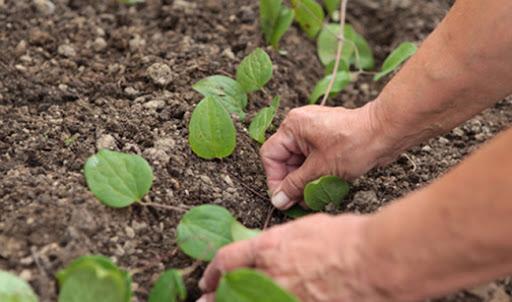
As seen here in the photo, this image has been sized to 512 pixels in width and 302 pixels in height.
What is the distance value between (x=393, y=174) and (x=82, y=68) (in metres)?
0.65

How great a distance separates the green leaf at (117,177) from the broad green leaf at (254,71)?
384 mm

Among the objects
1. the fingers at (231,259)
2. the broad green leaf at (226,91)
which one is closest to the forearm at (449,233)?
the fingers at (231,259)

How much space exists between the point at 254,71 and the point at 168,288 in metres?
0.56

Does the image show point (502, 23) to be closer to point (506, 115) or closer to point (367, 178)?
point (367, 178)

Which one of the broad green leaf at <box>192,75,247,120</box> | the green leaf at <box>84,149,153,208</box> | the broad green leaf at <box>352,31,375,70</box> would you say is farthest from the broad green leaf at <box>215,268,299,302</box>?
the broad green leaf at <box>352,31,375,70</box>

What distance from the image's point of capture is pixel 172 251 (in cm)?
124

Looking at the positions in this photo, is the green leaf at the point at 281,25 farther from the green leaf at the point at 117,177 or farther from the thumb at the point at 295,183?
the green leaf at the point at 117,177

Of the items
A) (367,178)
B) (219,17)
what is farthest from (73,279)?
(219,17)

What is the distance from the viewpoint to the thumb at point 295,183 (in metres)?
1.33

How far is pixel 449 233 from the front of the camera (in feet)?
2.83

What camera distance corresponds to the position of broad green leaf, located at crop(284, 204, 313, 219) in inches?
54.5

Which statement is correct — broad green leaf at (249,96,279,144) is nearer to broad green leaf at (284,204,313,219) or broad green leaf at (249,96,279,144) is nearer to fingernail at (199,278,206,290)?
broad green leaf at (284,204,313,219)

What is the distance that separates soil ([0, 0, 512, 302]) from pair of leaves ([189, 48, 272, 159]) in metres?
0.03

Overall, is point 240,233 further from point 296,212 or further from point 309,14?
point 309,14
